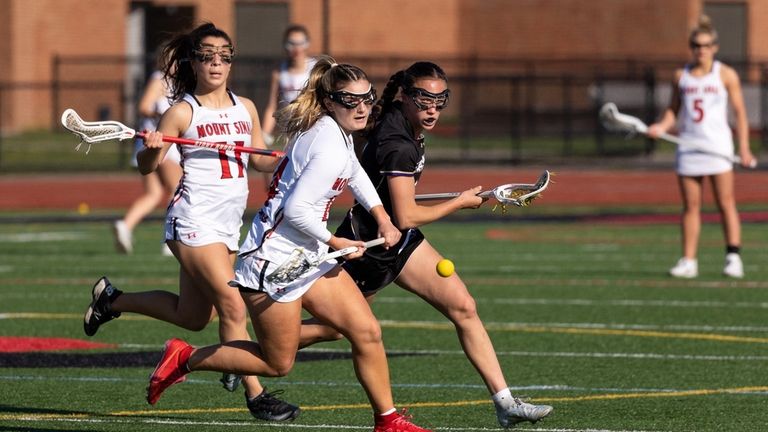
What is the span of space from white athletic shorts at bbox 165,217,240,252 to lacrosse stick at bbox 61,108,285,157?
16.7 inches

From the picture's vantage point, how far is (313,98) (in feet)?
22.7

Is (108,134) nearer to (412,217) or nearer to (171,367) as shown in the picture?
(171,367)

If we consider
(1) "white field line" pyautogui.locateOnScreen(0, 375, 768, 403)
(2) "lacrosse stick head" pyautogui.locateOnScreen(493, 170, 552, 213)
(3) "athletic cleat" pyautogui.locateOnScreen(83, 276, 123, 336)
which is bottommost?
(1) "white field line" pyautogui.locateOnScreen(0, 375, 768, 403)

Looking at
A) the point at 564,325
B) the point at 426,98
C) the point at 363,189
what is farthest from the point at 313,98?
the point at 564,325

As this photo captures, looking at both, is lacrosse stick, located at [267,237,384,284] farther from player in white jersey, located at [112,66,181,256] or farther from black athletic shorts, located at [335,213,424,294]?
player in white jersey, located at [112,66,181,256]

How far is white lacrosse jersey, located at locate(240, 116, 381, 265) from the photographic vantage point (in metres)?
6.64

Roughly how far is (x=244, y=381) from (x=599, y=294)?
233 inches

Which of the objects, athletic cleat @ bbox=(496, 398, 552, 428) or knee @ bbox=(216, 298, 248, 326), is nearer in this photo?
athletic cleat @ bbox=(496, 398, 552, 428)

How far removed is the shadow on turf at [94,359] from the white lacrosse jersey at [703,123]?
500 centimetres

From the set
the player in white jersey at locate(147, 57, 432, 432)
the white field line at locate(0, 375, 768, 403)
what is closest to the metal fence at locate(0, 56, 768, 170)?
the white field line at locate(0, 375, 768, 403)

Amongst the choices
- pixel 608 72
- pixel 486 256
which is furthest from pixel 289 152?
pixel 608 72

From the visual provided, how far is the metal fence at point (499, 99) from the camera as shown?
33125mm

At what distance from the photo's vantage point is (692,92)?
47.0 ft

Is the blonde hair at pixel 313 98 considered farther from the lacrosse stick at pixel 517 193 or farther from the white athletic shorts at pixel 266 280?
the lacrosse stick at pixel 517 193
